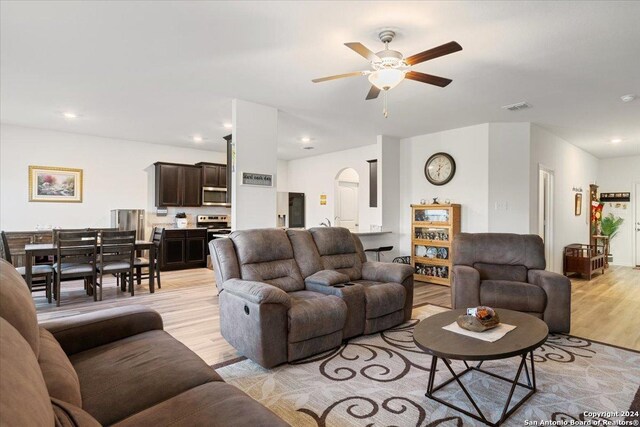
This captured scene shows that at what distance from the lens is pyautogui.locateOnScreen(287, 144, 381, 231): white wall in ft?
24.4

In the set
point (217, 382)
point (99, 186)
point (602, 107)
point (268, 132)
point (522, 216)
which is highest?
point (602, 107)

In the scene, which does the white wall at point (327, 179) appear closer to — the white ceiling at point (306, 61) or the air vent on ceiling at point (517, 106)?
the white ceiling at point (306, 61)

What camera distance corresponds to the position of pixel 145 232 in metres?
7.01

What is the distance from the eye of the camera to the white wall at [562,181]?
5438 millimetres

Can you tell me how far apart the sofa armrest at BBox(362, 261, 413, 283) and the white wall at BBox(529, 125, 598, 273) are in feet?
9.78

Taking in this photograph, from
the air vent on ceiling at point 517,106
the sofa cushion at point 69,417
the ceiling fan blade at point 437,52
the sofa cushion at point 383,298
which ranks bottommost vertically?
the sofa cushion at point 383,298

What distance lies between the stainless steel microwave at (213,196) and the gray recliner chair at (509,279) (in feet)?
17.9

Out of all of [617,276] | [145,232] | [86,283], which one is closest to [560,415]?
[86,283]

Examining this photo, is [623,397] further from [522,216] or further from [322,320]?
[522,216]

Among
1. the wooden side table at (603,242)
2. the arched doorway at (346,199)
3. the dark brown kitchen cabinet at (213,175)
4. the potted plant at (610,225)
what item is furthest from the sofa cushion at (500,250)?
the potted plant at (610,225)

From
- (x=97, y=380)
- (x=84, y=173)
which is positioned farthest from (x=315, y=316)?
(x=84, y=173)

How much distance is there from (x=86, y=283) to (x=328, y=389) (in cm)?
442

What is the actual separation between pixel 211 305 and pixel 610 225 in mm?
9096

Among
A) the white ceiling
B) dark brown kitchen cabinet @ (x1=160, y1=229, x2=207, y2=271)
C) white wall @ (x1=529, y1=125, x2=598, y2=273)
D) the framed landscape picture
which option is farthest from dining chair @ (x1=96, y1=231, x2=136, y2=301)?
white wall @ (x1=529, y1=125, x2=598, y2=273)
